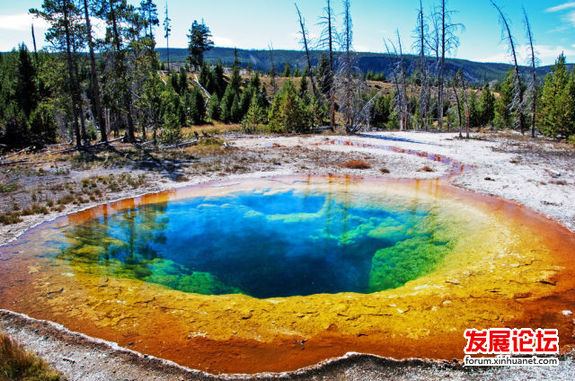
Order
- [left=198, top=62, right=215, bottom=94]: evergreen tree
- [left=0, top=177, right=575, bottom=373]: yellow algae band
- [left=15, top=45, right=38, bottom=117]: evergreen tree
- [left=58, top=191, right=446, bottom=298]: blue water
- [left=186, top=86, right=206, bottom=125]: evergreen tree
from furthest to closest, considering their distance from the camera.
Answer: [left=198, top=62, right=215, bottom=94]: evergreen tree → [left=186, top=86, right=206, bottom=125]: evergreen tree → [left=15, top=45, right=38, bottom=117]: evergreen tree → [left=58, top=191, right=446, bottom=298]: blue water → [left=0, top=177, right=575, bottom=373]: yellow algae band

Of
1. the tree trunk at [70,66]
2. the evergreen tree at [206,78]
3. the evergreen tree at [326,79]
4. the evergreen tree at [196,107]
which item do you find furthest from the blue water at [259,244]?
the evergreen tree at [206,78]

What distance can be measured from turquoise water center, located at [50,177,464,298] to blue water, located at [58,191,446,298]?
2 centimetres

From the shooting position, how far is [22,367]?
4.11 meters

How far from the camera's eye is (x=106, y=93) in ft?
77.7

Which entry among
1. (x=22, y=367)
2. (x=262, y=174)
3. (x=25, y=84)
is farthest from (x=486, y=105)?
(x=25, y=84)

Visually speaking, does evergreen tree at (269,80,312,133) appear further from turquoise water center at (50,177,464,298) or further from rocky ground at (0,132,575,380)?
turquoise water center at (50,177,464,298)

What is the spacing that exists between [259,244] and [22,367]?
6072mm

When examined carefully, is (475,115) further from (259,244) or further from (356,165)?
(259,244)

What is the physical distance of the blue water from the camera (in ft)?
25.3

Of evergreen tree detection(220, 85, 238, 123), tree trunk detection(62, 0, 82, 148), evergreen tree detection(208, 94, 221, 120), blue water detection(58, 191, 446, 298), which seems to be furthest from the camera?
evergreen tree detection(208, 94, 221, 120)

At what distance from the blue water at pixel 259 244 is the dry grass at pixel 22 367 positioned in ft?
10.1

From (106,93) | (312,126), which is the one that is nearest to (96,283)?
(106,93)

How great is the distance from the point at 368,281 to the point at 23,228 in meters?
9.49

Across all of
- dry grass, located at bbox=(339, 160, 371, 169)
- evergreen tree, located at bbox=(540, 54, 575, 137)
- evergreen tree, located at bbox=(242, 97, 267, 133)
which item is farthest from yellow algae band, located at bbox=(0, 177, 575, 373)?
evergreen tree, located at bbox=(242, 97, 267, 133)
